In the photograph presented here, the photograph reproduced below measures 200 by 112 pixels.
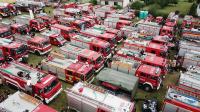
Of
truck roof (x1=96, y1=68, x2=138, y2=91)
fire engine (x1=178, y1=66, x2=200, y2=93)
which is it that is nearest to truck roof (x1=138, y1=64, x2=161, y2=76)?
truck roof (x1=96, y1=68, x2=138, y2=91)

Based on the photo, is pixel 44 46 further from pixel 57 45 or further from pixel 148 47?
pixel 148 47

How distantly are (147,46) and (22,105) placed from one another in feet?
61.7

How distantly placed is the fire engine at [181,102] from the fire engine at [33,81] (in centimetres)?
1088

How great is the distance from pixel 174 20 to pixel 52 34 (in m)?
25.6

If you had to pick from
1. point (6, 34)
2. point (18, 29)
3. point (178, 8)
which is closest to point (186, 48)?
point (18, 29)

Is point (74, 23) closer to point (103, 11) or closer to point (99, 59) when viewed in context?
point (103, 11)

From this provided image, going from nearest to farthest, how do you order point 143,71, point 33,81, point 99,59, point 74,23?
point 33,81 → point 143,71 → point 99,59 → point 74,23

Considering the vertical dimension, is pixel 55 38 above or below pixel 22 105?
above

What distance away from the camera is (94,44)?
92.8 feet

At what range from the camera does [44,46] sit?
29625 mm

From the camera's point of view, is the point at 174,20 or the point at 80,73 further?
the point at 174,20

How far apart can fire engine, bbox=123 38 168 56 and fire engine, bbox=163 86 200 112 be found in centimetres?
983

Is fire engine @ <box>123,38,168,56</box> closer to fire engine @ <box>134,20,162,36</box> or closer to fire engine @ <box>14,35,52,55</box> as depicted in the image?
fire engine @ <box>134,20,162,36</box>

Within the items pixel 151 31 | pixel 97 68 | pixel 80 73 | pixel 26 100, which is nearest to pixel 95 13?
pixel 151 31
